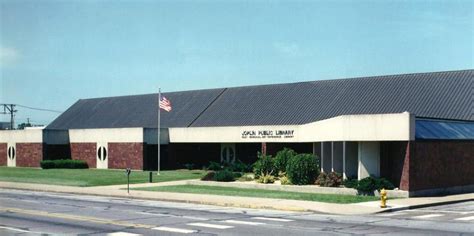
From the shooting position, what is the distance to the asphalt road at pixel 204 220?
1781 cm

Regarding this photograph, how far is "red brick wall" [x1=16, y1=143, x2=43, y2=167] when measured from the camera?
191ft

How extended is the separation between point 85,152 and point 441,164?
3630 cm

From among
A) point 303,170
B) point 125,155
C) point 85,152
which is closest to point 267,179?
point 303,170

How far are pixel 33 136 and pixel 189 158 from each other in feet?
51.5

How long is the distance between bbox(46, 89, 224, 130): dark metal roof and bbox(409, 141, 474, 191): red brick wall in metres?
28.6

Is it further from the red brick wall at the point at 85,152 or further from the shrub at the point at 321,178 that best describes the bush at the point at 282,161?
the red brick wall at the point at 85,152

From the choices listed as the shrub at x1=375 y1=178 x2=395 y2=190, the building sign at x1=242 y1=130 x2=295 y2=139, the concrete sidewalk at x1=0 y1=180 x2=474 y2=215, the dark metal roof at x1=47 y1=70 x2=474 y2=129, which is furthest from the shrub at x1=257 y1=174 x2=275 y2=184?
the dark metal roof at x1=47 y1=70 x2=474 y2=129

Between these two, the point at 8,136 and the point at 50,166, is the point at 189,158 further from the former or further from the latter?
the point at 8,136

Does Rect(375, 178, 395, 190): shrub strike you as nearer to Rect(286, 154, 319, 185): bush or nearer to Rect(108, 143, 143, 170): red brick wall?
Rect(286, 154, 319, 185): bush

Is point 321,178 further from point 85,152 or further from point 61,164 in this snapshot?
point 85,152

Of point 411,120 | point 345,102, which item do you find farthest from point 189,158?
point 411,120

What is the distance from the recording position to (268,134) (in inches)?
1833

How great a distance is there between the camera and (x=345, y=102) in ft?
162

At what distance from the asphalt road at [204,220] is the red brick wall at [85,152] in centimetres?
2956
